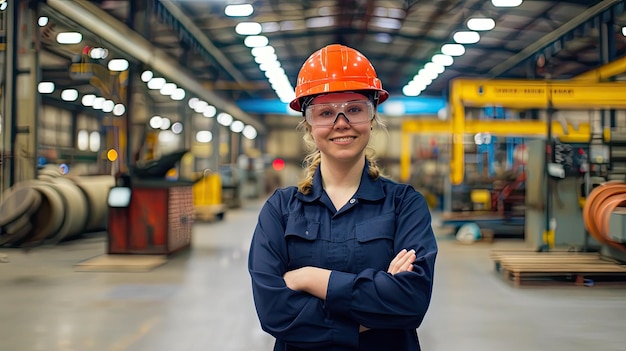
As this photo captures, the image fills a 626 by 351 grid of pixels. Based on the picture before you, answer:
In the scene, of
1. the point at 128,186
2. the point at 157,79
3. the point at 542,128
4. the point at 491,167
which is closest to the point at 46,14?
the point at 128,186

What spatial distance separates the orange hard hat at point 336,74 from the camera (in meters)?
1.64

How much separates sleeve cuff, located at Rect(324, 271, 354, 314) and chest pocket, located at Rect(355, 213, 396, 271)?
0.31 ft

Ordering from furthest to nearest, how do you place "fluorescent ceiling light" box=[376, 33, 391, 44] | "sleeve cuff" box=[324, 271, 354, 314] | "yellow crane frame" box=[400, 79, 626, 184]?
1. "fluorescent ceiling light" box=[376, 33, 391, 44]
2. "yellow crane frame" box=[400, 79, 626, 184]
3. "sleeve cuff" box=[324, 271, 354, 314]

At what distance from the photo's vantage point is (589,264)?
6348mm

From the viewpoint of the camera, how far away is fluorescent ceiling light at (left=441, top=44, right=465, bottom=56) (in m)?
13.1

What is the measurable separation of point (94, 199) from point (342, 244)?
30.4 feet

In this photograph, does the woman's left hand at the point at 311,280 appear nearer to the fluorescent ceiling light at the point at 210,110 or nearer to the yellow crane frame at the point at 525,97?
the yellow crane frame at the point at 525,97

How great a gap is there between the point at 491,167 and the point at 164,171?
29.4 ft

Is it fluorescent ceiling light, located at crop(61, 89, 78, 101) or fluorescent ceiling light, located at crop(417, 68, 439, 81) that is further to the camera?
fluorescent ceiling light, located at crop(61, 89, 78, 101)

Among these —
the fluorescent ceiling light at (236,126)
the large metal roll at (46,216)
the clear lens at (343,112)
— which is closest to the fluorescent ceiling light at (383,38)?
the large metal roll at (46,216)

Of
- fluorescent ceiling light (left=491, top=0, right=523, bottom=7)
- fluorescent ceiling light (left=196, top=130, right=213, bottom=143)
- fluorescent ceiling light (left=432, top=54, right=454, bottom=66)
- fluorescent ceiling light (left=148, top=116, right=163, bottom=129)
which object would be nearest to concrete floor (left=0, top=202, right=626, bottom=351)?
fluorescent ceiling light (left=491, top=0, right=523, bottom=7)

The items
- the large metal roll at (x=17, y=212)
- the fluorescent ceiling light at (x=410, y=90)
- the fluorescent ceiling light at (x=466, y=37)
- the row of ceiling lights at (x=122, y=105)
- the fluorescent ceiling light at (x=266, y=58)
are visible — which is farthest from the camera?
the fluorescent ceiling light at (x=410, y=90)

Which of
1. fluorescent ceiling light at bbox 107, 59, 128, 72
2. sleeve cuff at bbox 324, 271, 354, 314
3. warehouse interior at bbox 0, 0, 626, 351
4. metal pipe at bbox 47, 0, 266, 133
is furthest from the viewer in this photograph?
fluorescent ceiling light at bbox 107, 59, 128, 72

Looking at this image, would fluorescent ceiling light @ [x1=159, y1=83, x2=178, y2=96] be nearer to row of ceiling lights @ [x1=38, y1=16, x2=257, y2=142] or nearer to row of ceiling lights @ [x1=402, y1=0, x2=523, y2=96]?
row of ceiling lights @ [x1=38, y1=16, x2=257, y2=142]
